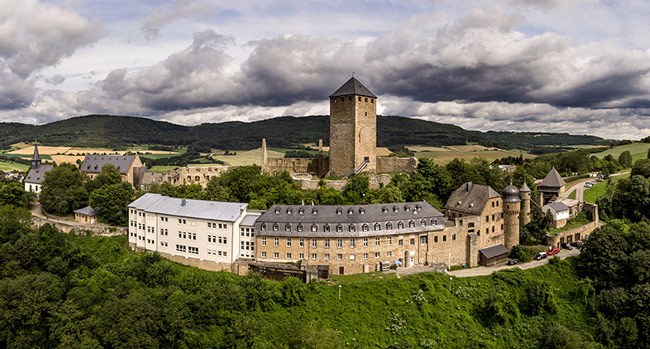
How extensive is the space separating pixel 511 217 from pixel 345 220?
64.5 ft

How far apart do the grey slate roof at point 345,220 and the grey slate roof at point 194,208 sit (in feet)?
10.4

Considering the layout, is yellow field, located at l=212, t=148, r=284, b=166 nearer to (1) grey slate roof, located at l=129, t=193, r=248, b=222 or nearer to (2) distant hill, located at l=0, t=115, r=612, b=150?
(2) distant hill, located at l=0, t=115, r=612, b=150

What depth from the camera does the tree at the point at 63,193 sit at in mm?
66812

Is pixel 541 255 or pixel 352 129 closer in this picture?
pixel 541 255

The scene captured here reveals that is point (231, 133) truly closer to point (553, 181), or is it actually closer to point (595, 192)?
point (553, 181)

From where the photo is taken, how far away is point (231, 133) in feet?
510

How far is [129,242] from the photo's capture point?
54.6 m

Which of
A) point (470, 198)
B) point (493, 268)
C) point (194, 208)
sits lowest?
point (493, 268)

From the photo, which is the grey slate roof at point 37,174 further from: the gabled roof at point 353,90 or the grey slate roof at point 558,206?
the grey slate roof at point 558,206

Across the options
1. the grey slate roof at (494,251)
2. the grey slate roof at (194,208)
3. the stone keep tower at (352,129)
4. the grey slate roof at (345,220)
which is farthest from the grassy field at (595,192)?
the grey slate roof at (194,208)

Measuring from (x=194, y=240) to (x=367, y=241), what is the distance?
17.4 meters

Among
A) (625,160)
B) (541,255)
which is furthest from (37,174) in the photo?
(625,160)

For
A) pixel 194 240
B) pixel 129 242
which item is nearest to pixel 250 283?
pixel 194 240

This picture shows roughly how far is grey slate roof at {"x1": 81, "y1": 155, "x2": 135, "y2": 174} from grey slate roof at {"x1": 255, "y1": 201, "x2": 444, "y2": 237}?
43.6 metres
